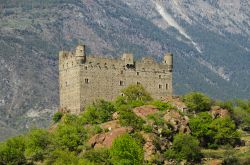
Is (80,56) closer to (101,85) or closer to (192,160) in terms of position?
(101,85)

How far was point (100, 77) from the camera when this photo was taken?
15125 centimetres

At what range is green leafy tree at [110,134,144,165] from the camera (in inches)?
4921

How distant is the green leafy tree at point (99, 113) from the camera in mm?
143800

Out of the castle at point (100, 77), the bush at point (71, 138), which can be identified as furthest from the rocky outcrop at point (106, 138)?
the castle at point (100, 77)

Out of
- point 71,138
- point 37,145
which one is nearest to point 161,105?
point 71,138

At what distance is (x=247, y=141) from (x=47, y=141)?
32369 mm

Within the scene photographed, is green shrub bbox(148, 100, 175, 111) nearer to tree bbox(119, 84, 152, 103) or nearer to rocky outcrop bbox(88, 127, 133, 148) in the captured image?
tree bbox(119, 84, 152, 103)

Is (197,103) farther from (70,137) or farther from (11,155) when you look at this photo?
(11,155)

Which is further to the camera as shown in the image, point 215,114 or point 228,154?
point 215,114

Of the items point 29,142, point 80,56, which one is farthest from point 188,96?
point 29,142

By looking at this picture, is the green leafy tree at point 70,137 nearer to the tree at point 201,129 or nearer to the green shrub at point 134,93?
the green shrub at point 134,93

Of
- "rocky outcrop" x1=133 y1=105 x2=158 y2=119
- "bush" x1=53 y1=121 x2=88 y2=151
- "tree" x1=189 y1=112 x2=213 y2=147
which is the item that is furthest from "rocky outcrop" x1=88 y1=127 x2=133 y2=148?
"tree" x1=189 y1=112 x2=213 y2=147

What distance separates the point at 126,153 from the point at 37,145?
18.6m

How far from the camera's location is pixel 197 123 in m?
144
